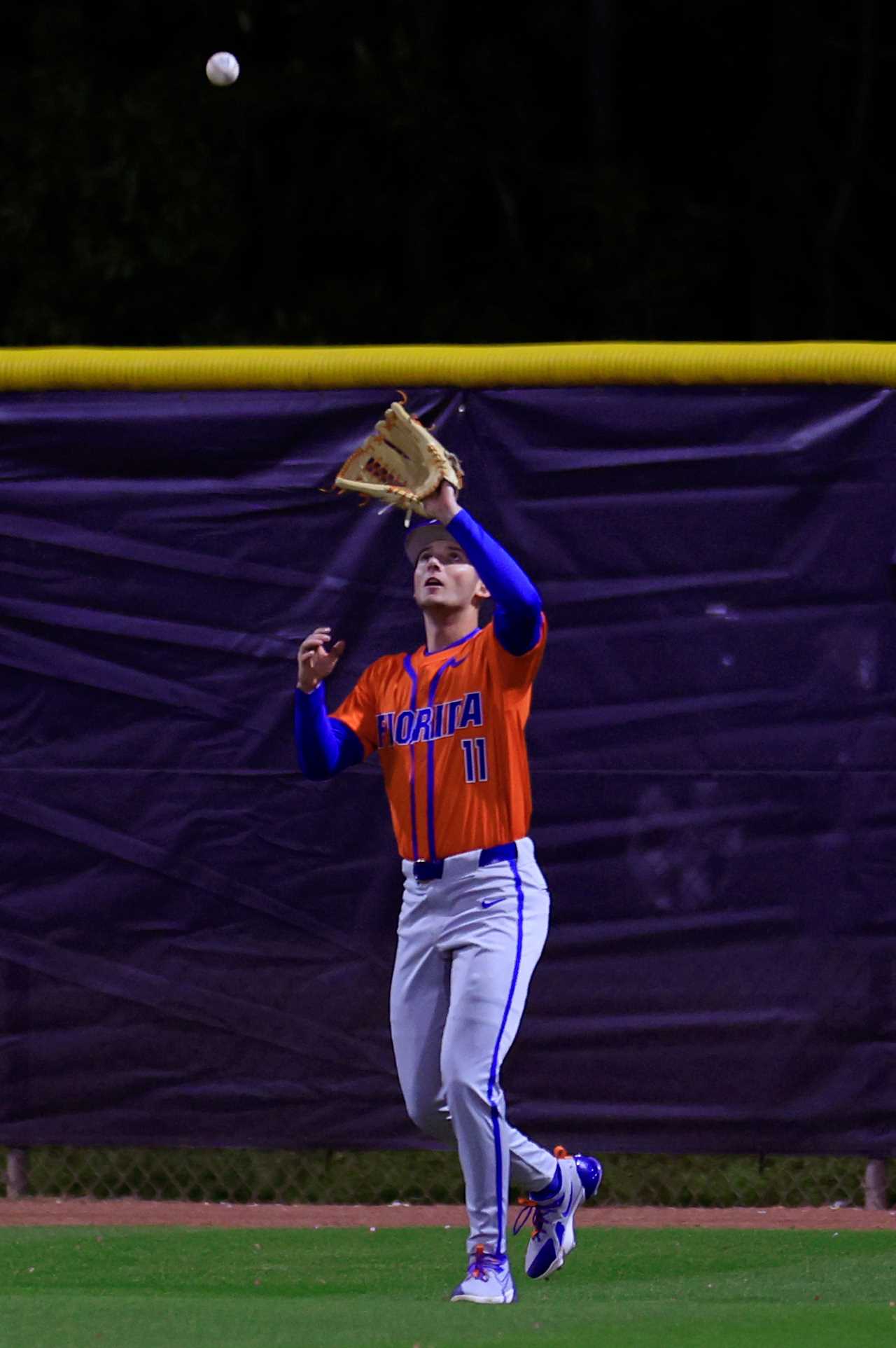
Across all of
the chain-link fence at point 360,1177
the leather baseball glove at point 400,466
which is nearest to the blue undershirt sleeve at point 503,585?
the leather baseball glove at point 400,466

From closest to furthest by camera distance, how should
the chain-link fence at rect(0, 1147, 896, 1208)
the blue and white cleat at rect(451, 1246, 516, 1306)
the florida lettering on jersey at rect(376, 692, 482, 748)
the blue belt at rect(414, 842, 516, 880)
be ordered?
the blue and white cleat at rect(451, 1246, 516, 1306) < the blue belt at rect(414, 842, 516, 880) < the florida lettering on jersey at rect(376, 692, 482, 748) < the chain-link fence at rect(0, 1147, 896, 1208)

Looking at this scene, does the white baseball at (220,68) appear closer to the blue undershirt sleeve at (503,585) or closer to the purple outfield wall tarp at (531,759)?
the purple outfield wall tarp at (531,759)

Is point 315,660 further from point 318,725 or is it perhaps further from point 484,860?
point 484,860

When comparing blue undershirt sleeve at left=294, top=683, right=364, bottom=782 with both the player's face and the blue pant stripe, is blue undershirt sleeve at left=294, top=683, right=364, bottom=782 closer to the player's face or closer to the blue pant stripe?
the player's face

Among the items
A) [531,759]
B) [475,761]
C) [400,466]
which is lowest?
[531,759]

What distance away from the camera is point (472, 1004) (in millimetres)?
5320

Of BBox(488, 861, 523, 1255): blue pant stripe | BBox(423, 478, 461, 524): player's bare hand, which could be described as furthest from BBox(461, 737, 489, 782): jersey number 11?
BBox(423, 478, 461, 524): player's bare hand

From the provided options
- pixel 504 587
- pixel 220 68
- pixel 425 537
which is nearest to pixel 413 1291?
pixel 504 587

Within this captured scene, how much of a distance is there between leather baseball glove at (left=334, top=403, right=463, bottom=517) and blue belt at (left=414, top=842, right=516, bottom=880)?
86 cm

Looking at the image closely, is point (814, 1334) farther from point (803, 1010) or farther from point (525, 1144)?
point (803, 1010)

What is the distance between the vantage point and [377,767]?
6.89 m

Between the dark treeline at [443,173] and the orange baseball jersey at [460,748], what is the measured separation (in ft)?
24.2

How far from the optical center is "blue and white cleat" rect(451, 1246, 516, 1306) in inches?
205

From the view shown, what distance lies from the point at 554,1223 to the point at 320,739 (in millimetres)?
1373
